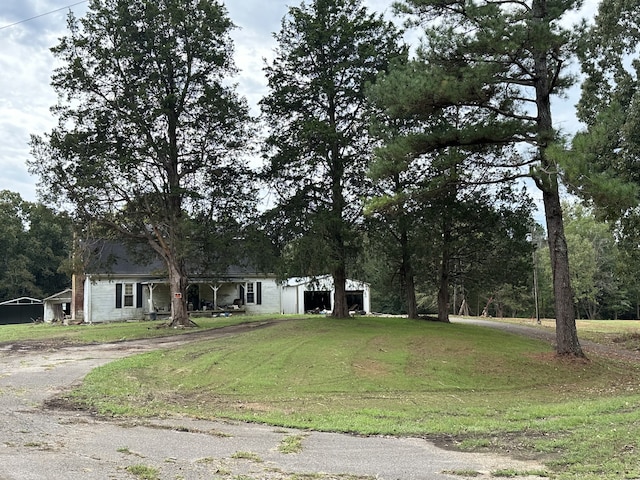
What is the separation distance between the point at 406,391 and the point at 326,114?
1322 cm

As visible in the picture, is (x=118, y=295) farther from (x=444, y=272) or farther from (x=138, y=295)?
(x=444, y=272)

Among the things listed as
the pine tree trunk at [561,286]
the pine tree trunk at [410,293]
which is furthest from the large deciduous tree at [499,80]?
the pine tree trunk at [410,293]

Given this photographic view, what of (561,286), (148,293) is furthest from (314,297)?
(561,286)

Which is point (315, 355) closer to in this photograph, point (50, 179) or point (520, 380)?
point (520, 380)

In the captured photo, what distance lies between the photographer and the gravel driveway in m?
5.33

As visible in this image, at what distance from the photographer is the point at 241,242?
2333cm

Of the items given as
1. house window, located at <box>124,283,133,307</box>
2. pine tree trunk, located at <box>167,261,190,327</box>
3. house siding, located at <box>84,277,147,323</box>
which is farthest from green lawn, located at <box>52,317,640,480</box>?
house window, located at <box>124,283,133,307</box>

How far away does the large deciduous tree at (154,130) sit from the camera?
23.4 meters

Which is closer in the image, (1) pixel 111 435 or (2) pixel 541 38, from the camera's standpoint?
(1) pixel 111 435

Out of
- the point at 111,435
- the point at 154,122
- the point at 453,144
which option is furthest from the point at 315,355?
the point at 154,122

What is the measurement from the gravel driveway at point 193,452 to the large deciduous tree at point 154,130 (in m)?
15.6

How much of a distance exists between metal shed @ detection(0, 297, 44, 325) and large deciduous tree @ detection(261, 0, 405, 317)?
34.9m

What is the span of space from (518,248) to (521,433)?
652 inches

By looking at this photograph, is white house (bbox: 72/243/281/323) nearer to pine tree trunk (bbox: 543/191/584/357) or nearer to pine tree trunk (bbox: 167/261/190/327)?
pine tree trunk (bbox: 167/261/190/327)
